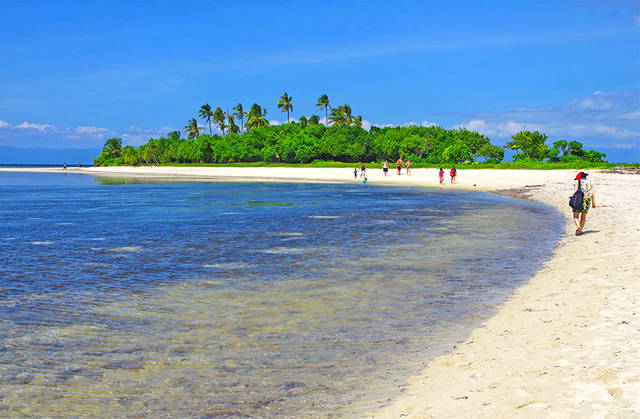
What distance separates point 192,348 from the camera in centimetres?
727

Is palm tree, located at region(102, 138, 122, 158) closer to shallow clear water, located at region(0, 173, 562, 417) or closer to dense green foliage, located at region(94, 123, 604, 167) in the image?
dense green foliage, located at region(94, 123, 604, 167)

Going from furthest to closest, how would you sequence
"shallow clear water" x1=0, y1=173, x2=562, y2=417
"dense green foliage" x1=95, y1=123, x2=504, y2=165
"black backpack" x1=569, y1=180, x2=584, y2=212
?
"dense green foliage" x1=95, y1=123, x2=504, y2=165, "black backpack" x1=569, y1=180, x2=584, y2=212, "shallow clear water" x1=0, y1=173, x2=562, y2=417

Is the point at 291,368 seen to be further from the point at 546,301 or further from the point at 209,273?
the point at 209,273

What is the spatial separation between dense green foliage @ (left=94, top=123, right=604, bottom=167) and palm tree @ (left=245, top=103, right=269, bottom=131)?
21.3 ft

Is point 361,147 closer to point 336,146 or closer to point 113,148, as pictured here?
point 336,146

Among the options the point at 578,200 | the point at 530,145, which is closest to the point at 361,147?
the point at 530,145

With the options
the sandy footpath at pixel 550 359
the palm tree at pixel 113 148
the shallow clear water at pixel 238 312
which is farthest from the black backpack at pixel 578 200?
the palm tree at pixel 113 148

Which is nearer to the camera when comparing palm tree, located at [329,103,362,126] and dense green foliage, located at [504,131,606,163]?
dense green foliage, located at [504,131,606,163]

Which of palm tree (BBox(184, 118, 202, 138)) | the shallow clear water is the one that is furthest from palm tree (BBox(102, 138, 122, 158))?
the shallow clear water

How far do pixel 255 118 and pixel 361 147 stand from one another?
53.7 metres

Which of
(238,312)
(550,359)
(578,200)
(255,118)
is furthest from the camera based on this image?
(255,118)

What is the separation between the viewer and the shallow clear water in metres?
5.90

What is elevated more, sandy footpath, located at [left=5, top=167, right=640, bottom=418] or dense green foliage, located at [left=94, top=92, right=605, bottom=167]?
dense green foliage, located at [left=94, top=92, right=605, bottom=167]

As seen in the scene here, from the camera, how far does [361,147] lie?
108m
